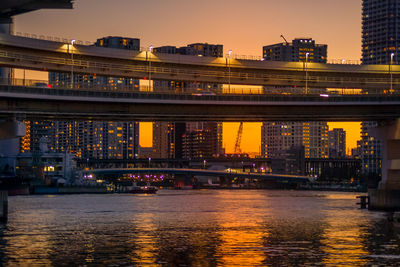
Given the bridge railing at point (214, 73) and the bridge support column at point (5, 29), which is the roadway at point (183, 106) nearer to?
the bridge support column at point (5, 29)

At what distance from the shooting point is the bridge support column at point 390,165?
89.1 metres

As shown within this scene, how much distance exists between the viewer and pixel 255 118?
8725 centimetres

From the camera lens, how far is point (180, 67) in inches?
3888

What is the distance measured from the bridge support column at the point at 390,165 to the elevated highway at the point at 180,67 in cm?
753

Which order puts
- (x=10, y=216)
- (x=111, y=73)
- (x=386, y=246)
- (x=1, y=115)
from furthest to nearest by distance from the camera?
(x=111, y=73) < (x=10, y=216) < (x=1, y=115) < (x=386, y=246)

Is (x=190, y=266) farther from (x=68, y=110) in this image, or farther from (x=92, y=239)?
(x=68, y=110)

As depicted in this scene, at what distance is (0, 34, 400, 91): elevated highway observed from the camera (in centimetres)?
9088

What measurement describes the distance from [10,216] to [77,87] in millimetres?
19498

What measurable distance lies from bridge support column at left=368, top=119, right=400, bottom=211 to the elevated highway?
753 centimetres

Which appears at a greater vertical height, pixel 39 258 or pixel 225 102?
pixel 225 102

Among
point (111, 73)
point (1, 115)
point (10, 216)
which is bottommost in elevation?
point (10, 216)

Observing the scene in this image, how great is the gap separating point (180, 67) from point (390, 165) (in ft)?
103

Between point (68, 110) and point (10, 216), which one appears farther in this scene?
point (10, 216)

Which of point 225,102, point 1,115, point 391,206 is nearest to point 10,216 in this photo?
point 1,115
